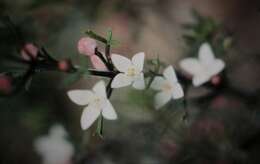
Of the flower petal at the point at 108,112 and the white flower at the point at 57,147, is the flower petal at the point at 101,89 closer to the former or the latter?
the flower petal at the point at 108,112

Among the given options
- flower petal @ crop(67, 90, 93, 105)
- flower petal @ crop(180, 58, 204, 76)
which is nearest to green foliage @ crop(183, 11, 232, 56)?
flower petal @ crop(180, 58, 204, 76)

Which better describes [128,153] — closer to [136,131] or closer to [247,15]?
[136,131]

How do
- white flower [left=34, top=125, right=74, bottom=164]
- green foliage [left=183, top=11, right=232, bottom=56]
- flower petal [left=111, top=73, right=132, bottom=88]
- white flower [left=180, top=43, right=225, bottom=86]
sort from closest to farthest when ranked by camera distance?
flower petal [left=111, top=73, right=132, bottom=88]
white flower [left=180, top=43, right=225, bottom=86]
green foliage [left=183, top=11, right=232, bottom=56]
white flower [left=34, top=125, right=74, bottom=164]

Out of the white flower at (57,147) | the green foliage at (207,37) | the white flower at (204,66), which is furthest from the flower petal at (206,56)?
the white flower at (57,147)

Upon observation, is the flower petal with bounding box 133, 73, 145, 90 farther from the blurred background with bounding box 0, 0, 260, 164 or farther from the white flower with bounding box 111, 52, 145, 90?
the blurred background with bounding box 0, 0, 260, 164

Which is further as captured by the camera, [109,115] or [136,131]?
[136,131]

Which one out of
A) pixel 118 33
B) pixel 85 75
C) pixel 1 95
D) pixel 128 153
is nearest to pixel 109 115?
pixel 85 75
